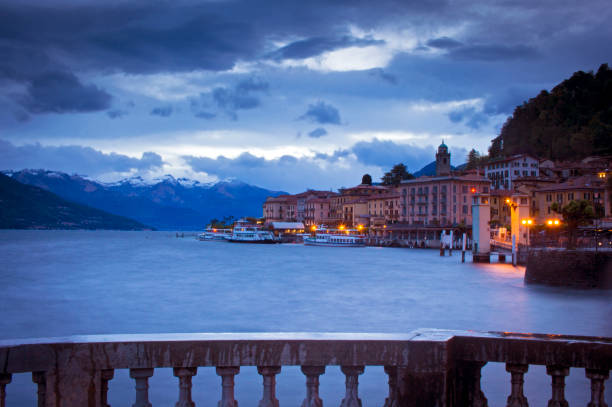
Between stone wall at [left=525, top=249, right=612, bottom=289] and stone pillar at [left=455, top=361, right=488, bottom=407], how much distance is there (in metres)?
38.2

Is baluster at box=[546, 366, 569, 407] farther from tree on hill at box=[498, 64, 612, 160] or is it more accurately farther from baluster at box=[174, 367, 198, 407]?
tree on hill at box=[498, 64, 612, 160]

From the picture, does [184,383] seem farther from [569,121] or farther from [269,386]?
[569,121]

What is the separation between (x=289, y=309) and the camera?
36.6 metres

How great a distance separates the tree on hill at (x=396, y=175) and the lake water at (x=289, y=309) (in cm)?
11514

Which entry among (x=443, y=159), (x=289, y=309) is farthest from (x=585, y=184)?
(x=289, y=309)

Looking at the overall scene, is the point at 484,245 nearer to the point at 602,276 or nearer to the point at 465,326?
the point at 602,276

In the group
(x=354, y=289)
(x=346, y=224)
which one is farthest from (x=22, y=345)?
(x=346, y=224)

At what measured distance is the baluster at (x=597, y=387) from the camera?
4.94 m

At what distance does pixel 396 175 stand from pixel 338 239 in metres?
51.3

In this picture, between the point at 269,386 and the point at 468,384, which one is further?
the point at 468,384

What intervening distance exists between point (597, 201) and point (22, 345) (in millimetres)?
91599

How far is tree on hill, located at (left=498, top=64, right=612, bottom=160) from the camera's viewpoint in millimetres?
111125

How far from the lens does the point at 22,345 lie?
462 cm

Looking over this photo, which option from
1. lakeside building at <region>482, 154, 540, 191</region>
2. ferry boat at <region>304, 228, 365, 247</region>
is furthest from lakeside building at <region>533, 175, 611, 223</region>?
ferry boat at <region>304, 228, 365, 247</region>
